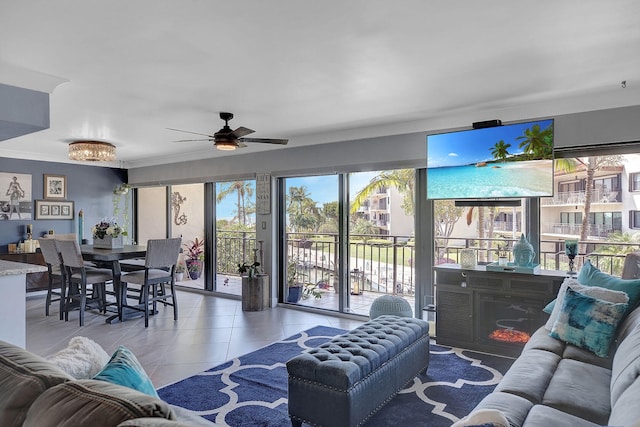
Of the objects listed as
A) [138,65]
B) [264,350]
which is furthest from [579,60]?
[264,350]

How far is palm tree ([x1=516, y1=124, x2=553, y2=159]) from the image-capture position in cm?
366

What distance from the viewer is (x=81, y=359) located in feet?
4.67

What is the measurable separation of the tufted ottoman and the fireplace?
132 centimetres

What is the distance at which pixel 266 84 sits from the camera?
3312 millimetres

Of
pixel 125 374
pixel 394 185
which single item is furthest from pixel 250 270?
pixel 125 374

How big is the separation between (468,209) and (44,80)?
4.07m

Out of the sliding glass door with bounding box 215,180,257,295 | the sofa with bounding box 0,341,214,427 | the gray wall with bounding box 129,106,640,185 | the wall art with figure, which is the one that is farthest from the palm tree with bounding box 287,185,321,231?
the sofa with bounding box 0,341,214,427

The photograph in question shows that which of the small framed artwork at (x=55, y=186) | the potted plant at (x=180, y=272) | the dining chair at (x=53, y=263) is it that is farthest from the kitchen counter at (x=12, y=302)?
the potted plant at (x=180, y=272)

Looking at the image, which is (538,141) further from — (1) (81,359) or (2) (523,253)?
(1) (81,359)

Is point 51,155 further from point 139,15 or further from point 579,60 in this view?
point 579,60

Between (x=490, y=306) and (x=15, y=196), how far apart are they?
22.3 ft

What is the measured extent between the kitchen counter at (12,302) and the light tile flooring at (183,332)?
996 millimetres

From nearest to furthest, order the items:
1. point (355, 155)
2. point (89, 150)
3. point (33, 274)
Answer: point (355, 155), point (89, 150), point (33, 274)

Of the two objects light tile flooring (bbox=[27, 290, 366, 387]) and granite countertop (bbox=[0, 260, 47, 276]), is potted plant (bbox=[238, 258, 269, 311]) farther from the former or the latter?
granite countertop (bbox=[0, 260, 47, 276])
